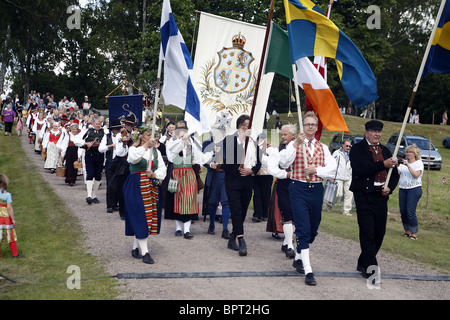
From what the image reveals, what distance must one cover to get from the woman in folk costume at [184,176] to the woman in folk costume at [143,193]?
1.32 m

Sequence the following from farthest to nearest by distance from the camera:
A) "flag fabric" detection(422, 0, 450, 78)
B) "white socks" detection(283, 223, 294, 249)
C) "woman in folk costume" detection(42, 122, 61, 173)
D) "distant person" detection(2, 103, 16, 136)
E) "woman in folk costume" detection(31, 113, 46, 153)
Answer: "distant person" detection(2, 103, 16, 136), "woman in folk costume" detection(31, 113, 46, 153), "woman in folk costume" detection(42, 122, 61, 173), "white socks" detection(283, 223, 294, 249), "flag fabric" detection(422, 0, 450, 78)

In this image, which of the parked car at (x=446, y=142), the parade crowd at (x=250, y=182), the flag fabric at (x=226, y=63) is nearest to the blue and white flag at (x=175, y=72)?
the parade crowd at (x=250, y=182)

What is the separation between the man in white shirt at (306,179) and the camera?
6262 mm

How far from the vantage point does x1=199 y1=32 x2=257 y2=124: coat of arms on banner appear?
1211cm

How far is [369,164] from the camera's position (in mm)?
6367

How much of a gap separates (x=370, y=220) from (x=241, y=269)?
182cm

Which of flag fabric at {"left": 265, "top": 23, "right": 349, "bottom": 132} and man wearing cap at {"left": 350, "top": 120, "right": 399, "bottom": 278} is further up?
flag fabric at {"left": 265, "top": 23, "right": 349, "bottom": 132}

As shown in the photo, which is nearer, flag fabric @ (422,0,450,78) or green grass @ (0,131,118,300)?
green grass @ (0,131,118,300)

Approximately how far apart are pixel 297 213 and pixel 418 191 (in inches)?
191

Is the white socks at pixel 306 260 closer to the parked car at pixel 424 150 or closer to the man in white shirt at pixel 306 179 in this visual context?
the man in white shirt at pixel 306 179

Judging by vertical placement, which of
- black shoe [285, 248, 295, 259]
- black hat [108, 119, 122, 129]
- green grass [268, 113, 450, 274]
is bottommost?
green grass [268, 113, 450, 274]

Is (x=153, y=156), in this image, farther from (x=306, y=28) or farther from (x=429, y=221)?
(x=429, y=221)

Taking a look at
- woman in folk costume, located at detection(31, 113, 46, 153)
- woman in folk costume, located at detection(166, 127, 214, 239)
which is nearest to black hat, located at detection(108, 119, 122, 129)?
woman in folk costume, located at detection(166, 127, 214, 239)

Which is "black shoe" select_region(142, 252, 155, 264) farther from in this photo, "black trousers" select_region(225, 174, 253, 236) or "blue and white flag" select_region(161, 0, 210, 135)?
"blue and white flag" select_region(161, 0, 210, 135)
